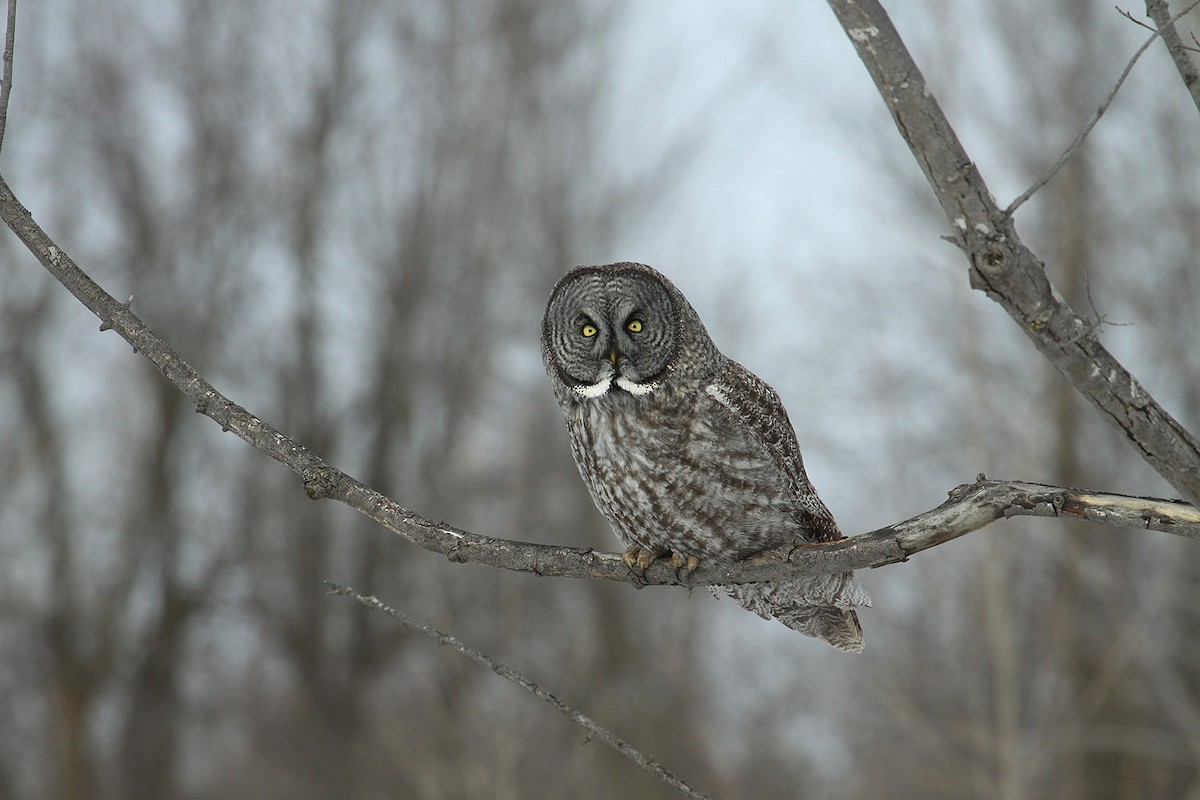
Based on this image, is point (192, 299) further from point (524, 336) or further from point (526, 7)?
point (526, 7)

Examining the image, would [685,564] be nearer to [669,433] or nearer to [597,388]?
[669,433]

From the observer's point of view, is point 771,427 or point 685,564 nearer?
point 685,564

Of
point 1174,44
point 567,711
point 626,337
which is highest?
point 626,337

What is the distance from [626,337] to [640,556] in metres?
0.77

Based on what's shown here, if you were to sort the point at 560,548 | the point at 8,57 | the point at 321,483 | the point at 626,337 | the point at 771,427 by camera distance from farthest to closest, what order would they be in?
the point at 771,427 < the point at 626,337 < the point at 560,548 < the point at 321,483 < the point at 8,57

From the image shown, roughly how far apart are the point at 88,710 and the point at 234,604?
6.30 ft

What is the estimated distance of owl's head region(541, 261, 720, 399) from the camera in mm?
3711

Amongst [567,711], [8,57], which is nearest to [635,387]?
[567,711]

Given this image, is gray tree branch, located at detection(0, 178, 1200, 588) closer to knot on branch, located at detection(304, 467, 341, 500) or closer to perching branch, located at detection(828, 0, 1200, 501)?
knot on branch, located at detection(304, 467, 341, 500)

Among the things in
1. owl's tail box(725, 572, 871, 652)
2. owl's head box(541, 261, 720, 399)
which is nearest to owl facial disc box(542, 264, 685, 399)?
owl's head box(541, 261, 720, 399)

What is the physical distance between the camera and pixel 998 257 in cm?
223

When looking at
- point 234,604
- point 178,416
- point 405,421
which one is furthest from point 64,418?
point 405,421

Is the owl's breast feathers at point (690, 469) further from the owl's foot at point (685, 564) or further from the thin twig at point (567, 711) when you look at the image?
the thin twig at point (567, 711)

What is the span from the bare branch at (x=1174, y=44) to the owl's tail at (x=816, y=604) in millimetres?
2077
